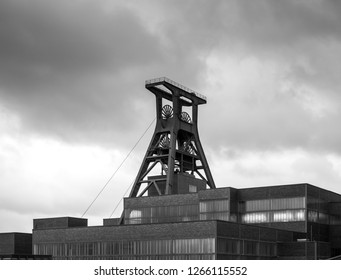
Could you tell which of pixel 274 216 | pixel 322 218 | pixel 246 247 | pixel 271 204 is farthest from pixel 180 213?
pixel 246 247

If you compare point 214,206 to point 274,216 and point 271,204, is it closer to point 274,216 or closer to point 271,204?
point 271,204

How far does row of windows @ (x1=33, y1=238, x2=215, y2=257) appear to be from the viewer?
68.7 metres

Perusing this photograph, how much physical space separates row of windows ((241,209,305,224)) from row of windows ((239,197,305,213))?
1.88 ft

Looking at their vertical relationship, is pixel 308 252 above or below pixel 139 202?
below

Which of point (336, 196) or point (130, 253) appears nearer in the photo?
point (130, 253)

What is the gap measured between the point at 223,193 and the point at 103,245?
2007 cm

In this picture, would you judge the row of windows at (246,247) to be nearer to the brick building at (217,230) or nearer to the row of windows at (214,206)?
the brick building at (217,230)

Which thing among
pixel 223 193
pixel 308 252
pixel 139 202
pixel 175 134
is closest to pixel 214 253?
pixel 308 252

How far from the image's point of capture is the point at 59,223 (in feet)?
339

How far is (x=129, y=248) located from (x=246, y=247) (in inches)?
526

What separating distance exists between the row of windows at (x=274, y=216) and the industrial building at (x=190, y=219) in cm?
13

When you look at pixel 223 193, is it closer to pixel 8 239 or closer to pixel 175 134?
pixel 175 134

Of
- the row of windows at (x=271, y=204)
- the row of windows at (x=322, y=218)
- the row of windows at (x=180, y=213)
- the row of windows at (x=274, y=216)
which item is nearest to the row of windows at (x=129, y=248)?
the row of windows at (x=180, y=213)

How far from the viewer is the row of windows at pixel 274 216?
84.4 metres
